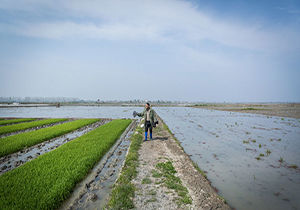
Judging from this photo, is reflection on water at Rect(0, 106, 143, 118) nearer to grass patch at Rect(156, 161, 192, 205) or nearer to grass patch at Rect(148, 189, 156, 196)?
grass patch at Rect(156, 161, 192, 205)

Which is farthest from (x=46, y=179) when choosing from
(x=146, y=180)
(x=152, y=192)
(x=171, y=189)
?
(x=171, y=189)

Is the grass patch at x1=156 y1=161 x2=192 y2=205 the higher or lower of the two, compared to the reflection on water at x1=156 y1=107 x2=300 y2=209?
higher

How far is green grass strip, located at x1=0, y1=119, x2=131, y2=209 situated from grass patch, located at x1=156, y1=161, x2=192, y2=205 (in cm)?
258

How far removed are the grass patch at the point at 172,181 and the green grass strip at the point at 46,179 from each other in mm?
2577

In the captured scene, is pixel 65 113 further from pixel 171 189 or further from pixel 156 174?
pixel 171 189

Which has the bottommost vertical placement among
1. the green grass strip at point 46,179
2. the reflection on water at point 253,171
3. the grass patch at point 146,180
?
the reflection on water at point 253,171

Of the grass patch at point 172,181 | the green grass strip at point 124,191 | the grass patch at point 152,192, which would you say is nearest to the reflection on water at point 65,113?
the grass patch at point 172,181

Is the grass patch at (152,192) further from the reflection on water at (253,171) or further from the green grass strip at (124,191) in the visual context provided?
the reflection on water at (253,171)

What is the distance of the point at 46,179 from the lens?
4805mm

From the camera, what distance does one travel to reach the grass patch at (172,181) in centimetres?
381

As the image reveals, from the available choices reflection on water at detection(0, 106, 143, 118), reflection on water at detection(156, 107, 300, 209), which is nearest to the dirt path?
reflection on water at detection(156, 107, 300, 209)

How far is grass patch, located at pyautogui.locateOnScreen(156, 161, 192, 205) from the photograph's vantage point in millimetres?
3808

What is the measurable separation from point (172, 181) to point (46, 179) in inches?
143

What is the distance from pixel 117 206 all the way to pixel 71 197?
1537 millimetres
